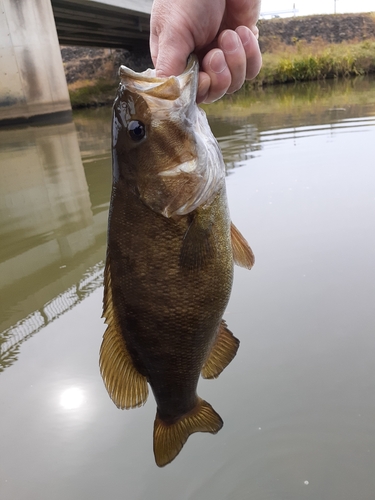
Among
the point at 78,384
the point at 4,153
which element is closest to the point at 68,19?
the point at 4,153

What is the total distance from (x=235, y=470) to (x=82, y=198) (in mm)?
5006

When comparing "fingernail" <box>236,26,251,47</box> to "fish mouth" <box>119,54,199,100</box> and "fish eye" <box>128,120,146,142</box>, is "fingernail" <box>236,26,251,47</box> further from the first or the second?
"fish eye" <box>128,120,146,142</box>

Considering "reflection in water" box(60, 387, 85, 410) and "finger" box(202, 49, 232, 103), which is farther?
"reflection in water" box(60, 387, 85, 410)

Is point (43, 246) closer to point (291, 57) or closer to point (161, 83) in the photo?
point (161, 83)

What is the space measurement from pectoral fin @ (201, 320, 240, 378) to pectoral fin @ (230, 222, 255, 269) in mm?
281

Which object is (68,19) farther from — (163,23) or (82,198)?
(163,23)

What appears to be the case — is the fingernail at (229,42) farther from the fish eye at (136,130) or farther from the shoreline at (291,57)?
the shoreline at (291,57)

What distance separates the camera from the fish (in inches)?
58.6

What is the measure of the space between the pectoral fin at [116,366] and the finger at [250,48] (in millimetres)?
1143

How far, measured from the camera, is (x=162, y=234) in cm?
149

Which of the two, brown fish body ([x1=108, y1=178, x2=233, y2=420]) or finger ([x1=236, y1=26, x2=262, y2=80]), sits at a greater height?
finger ([x1=236, y1=26, x2=262, y2=80])

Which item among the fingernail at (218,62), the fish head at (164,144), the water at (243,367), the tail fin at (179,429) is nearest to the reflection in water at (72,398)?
the water at (243,367)

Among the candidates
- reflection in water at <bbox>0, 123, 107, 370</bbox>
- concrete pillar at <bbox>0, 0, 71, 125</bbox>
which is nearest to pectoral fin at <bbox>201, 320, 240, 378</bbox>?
reflection in water at <bbox>0, 123, 107, 370</bbox>

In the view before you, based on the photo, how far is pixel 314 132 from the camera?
29.0 feet
